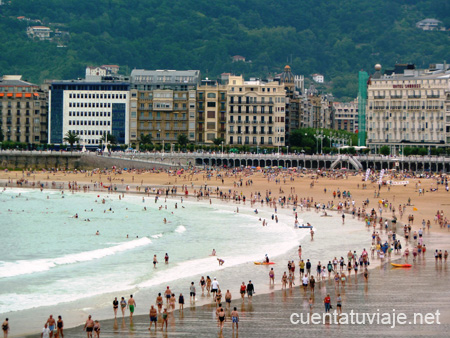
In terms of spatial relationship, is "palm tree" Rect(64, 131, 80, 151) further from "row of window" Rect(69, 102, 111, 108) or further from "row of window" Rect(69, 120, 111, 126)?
"row of window" Rect(69, 102, 111, 108)

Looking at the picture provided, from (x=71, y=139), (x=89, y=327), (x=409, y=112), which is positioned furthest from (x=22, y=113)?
(x=89, y=327)

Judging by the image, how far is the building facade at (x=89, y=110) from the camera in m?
154

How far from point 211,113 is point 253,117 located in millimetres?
7953

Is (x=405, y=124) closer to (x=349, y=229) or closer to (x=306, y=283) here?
(x=349, y=229)

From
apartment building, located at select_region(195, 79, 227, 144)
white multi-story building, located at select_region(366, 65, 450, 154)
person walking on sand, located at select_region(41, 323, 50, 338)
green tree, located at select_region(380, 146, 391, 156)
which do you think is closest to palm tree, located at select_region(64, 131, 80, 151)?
apartment building, located at select_region(195, 79, 227, 144)

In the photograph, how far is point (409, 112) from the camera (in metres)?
142

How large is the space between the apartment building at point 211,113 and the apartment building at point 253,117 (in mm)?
1703

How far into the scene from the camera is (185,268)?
45.0 meters

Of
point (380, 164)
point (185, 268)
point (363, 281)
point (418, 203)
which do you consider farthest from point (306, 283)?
point (380, 164)

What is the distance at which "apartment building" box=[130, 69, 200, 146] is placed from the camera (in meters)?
152

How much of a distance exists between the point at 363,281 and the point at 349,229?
2073 centimetres

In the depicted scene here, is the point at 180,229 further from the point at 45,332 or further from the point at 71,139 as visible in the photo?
the point at 71,139

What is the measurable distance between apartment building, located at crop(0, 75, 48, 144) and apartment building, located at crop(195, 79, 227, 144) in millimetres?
31089

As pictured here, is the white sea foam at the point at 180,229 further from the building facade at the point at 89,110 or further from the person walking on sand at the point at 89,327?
the building facade at the point at 89,110
